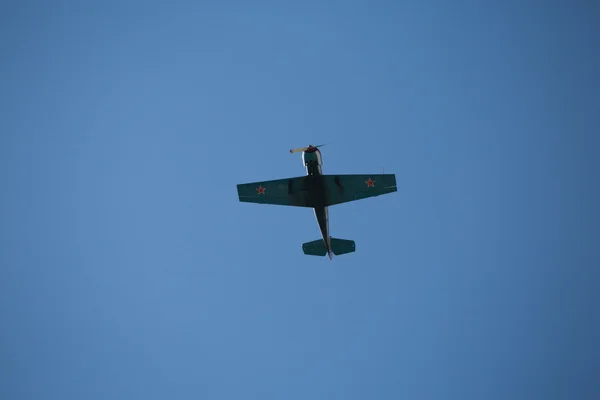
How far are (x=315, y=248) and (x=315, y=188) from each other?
5.90 m

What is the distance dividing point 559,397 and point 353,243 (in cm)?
20846

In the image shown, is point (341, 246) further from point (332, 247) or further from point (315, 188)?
point (315, 188)

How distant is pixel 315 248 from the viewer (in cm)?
3167

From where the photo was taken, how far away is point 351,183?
27500 millimetres

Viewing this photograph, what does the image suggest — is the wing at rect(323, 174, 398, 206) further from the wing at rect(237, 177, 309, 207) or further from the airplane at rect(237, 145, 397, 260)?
the wing at rect(237, 177, 309, 207)

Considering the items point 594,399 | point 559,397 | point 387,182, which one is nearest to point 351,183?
point 387,182

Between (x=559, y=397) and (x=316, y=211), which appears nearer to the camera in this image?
(x=316, y=211)

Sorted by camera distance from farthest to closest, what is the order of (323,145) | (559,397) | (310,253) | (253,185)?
(559,397) → (310,253) → (253,185) → (323,145)

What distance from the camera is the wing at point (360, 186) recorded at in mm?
27406

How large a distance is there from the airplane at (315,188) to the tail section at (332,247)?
11.0ft

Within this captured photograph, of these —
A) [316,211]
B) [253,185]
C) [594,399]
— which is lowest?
[594,399]

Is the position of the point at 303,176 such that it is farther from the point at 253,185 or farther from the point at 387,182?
the point at 387,182

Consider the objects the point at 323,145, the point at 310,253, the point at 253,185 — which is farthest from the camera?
the point at 310,253

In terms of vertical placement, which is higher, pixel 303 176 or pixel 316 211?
pixel 303 176
